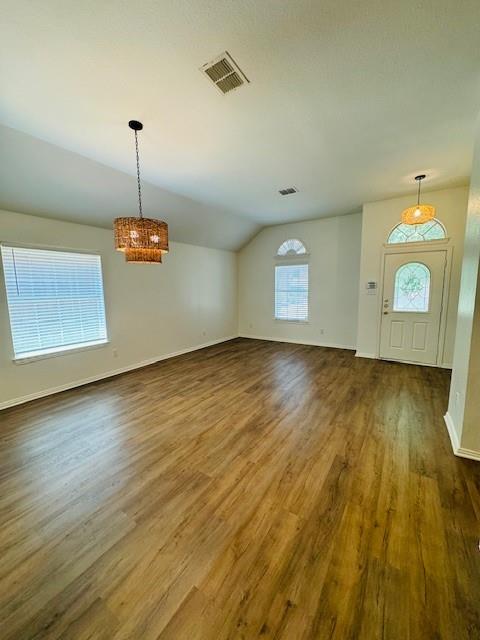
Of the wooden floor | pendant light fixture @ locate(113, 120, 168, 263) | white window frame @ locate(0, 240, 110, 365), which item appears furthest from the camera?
white window frame @ locate(0, 240, 110, 365)

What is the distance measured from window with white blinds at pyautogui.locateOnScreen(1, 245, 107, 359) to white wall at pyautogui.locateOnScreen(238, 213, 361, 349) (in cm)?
400

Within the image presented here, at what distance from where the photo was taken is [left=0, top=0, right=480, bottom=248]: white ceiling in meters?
1.44

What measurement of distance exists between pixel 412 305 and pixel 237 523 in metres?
4.60

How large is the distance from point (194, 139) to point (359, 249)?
13.7 feet

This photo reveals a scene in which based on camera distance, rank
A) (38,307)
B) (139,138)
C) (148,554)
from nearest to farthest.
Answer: (148,554) < (139,138) < (38,307)

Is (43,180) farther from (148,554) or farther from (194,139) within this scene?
(148,554)

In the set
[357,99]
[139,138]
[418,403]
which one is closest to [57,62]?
[139,138]

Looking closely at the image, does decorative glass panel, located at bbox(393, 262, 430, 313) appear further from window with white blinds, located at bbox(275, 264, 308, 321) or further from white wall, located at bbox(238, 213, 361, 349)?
window with white blinds, located at bbox(275, 264, 308, 321)

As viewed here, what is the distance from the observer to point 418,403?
3148 millimetres

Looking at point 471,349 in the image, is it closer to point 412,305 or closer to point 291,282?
point 412,305

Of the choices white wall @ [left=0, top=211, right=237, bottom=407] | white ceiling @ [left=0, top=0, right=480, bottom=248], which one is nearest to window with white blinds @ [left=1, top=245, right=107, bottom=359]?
white wall @ [left=0, top=211, right=237, bottom=407]

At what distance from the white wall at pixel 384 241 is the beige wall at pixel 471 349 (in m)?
2.18

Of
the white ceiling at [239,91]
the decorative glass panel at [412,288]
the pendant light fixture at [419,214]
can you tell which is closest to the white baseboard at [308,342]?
the decorative glass panel at [412,288]

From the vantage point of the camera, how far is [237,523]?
1596 millimetres
